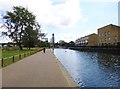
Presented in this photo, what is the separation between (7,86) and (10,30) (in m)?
68.8

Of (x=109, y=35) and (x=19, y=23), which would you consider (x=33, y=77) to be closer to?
(x=19, y=23)

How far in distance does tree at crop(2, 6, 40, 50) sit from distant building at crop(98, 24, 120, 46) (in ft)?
129

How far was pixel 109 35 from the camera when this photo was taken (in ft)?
346

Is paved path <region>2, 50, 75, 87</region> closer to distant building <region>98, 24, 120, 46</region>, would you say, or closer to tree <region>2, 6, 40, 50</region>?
tree <region>2, 6, 40, 50</region>

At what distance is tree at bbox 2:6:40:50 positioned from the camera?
76438mm

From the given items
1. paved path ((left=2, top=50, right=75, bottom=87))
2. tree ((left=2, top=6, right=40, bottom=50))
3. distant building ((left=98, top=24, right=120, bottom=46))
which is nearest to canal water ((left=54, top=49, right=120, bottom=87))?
paved path ((left=2, top=50, right=75, bottom=87))

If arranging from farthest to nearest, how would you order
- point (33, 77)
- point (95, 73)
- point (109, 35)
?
point (109, 35), point (95, 73), point (33, 77)

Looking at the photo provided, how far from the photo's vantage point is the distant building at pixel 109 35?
10044cm

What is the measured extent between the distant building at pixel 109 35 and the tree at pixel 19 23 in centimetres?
3927

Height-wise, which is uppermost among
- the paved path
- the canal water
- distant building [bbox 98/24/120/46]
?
distant building [bbox 98/24/120/46]

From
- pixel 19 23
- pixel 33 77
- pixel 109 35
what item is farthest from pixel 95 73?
pixel 109 35

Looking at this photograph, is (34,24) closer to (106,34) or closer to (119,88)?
(106,34)

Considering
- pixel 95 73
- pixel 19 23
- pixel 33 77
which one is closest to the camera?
pixel 33 77

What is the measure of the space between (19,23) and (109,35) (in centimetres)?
4598
